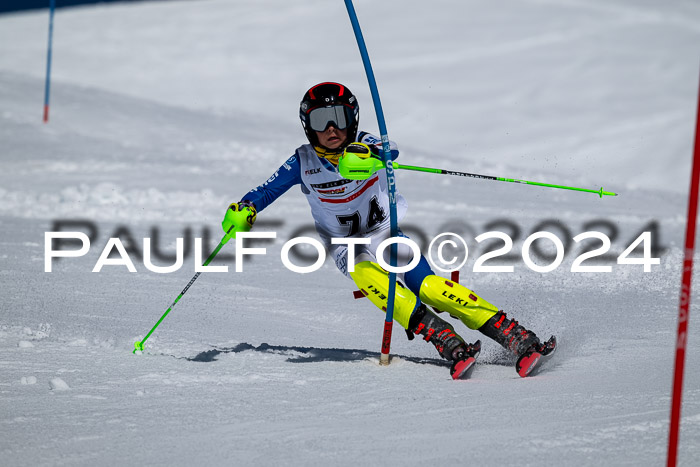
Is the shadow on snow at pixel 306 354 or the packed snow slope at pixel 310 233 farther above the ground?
the packed snow slope at pixel 310 233

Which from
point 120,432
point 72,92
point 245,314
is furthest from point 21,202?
point 72,92

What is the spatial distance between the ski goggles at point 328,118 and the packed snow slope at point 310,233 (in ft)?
4.19

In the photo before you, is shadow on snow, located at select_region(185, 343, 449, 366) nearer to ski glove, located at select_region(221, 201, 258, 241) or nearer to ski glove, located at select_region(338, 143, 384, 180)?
ski glove, located at select_region(221, 201, 258, 241)

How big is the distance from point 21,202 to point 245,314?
18.4 feet

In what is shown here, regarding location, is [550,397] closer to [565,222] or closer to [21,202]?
[565,222]

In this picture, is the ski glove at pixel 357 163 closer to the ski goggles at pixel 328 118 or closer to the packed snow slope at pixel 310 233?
the ski goggles at pixel 328 118

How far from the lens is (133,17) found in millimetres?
32375
